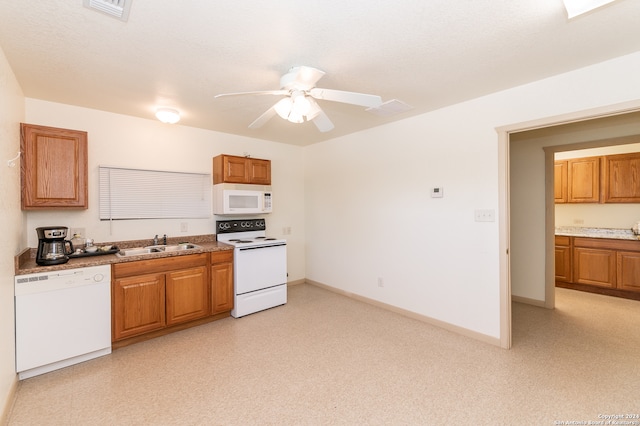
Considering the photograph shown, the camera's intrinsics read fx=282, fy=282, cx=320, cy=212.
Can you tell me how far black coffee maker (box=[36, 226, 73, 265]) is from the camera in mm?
2438

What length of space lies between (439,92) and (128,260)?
3412mm

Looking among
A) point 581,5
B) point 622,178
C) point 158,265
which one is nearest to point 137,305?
point 158,265

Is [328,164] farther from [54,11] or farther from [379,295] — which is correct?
[54,11]

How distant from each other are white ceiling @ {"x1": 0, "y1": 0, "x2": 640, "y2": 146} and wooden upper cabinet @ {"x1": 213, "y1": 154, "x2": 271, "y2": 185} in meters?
1.11

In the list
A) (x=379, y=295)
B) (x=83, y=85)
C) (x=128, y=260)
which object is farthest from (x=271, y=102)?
(x=379, y=295)

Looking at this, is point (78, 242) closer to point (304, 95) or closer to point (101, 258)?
point (101, 258)

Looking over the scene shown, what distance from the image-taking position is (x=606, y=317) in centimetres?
339

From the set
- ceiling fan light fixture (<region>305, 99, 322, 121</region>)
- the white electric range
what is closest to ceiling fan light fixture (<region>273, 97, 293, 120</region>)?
ceiling fan light fixture (<region>305, 99, 322, 121</region>)

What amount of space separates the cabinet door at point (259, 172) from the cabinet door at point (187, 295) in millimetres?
1435

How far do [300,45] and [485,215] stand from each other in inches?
91.9

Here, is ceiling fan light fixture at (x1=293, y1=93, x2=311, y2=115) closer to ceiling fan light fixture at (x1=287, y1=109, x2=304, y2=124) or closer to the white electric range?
ceiling fan light fixture at (x1=287, y1=109, x2=304, y2=124)

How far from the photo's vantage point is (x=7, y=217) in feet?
6.63

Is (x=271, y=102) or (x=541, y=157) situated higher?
(x=271, y=102)

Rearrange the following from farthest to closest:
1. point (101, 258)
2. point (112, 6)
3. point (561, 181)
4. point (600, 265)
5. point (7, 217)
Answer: point (561, 181), point (600, 265), point (101, 258), point (7, 217), point (112, 6)
